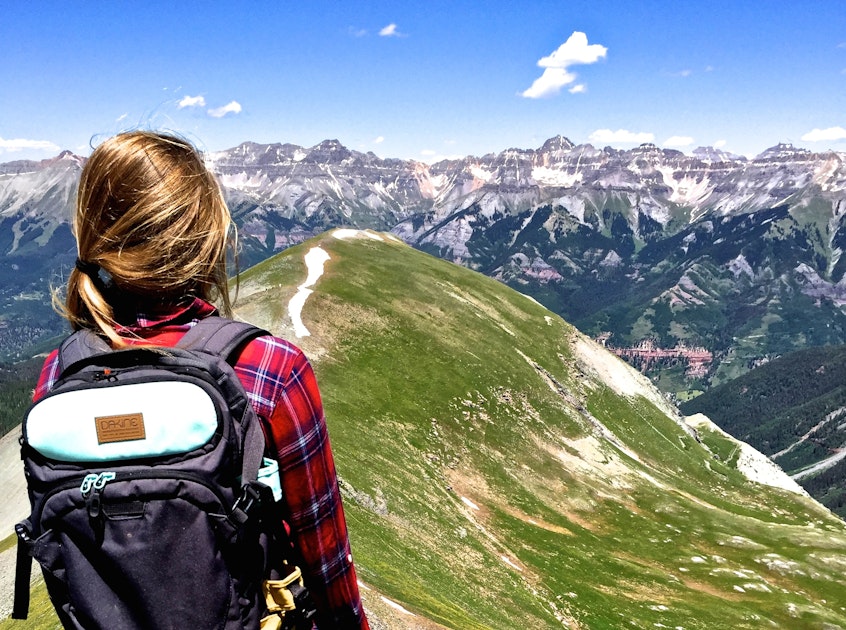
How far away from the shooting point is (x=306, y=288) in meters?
93.1

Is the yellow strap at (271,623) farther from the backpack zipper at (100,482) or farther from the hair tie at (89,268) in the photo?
the hair tie at (89,268)

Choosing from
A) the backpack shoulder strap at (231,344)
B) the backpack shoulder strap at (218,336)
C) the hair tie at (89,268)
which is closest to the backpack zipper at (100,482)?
the backpack shoulder strap at (231,344)

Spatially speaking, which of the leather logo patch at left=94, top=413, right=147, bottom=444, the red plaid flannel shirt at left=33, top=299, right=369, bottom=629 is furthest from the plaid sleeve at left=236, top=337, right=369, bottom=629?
the leather logo patch at left=94, top=413, right=147, bottom=444

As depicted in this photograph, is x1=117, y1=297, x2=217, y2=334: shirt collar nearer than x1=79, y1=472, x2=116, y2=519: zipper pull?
No

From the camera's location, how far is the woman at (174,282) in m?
5.17

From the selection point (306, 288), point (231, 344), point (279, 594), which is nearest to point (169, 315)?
point (231, 344)

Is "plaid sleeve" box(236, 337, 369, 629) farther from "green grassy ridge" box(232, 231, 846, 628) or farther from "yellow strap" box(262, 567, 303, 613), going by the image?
"green grassy ridge" box(232, 231, 846, 628)

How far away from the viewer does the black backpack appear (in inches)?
178

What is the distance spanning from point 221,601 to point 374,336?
82742mm

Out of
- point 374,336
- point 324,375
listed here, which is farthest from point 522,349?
point 324,375

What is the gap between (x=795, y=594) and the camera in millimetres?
66562

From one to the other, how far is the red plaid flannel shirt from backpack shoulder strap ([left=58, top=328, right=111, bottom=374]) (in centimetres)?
24

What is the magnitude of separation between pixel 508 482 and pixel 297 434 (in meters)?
68.8

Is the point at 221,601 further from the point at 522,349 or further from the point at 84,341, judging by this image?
the point at 522,349
